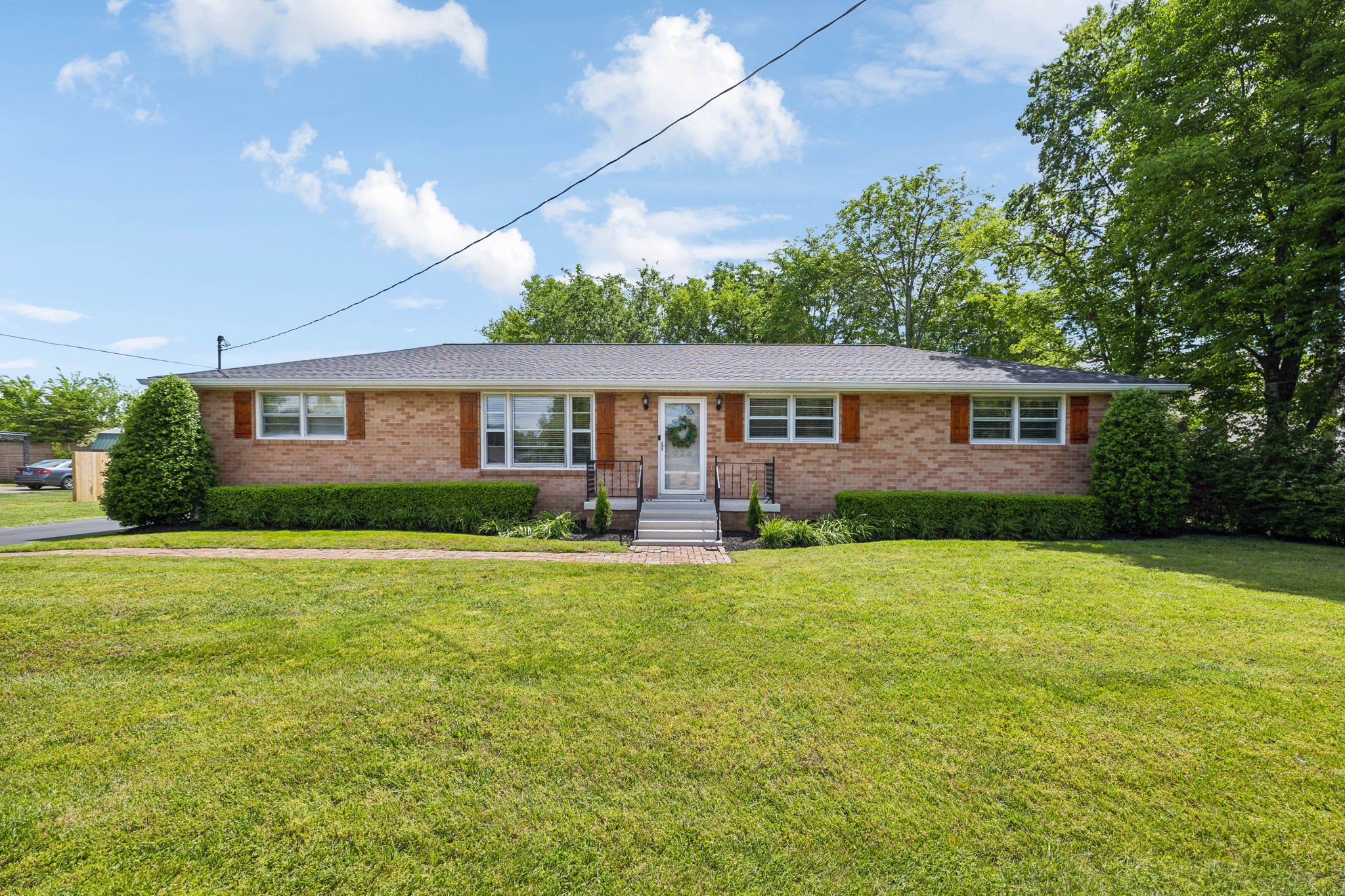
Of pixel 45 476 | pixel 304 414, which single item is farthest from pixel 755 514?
pixel 45 476

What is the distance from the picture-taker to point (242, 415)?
39.5ft

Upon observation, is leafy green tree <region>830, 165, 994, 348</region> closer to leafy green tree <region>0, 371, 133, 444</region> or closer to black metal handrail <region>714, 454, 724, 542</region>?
black metal handrail <region>714, 454, 724, 542</region>

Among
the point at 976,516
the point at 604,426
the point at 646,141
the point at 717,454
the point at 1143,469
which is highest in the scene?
the point at 646,141

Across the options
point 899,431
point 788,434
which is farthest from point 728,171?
point 899,431

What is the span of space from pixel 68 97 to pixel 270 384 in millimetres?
6647

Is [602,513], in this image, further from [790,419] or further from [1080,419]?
[1080,419]

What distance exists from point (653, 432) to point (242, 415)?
8557 millimetres

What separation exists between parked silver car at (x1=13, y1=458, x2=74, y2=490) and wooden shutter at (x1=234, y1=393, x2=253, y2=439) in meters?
16.8

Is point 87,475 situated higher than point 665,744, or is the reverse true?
point 87,475

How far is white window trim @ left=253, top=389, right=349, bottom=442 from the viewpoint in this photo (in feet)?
39.7

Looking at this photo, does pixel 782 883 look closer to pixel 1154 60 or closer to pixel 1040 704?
pixel 1040 704

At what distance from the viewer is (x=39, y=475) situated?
22.0 meters

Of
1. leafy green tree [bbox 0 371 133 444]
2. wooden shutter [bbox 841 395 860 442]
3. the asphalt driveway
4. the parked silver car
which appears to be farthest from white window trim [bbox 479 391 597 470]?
leafy green tree [bbox 0 371 133 444]

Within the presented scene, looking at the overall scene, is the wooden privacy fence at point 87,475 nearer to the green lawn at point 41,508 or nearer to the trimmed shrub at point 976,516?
the green lawn at point 41,508
